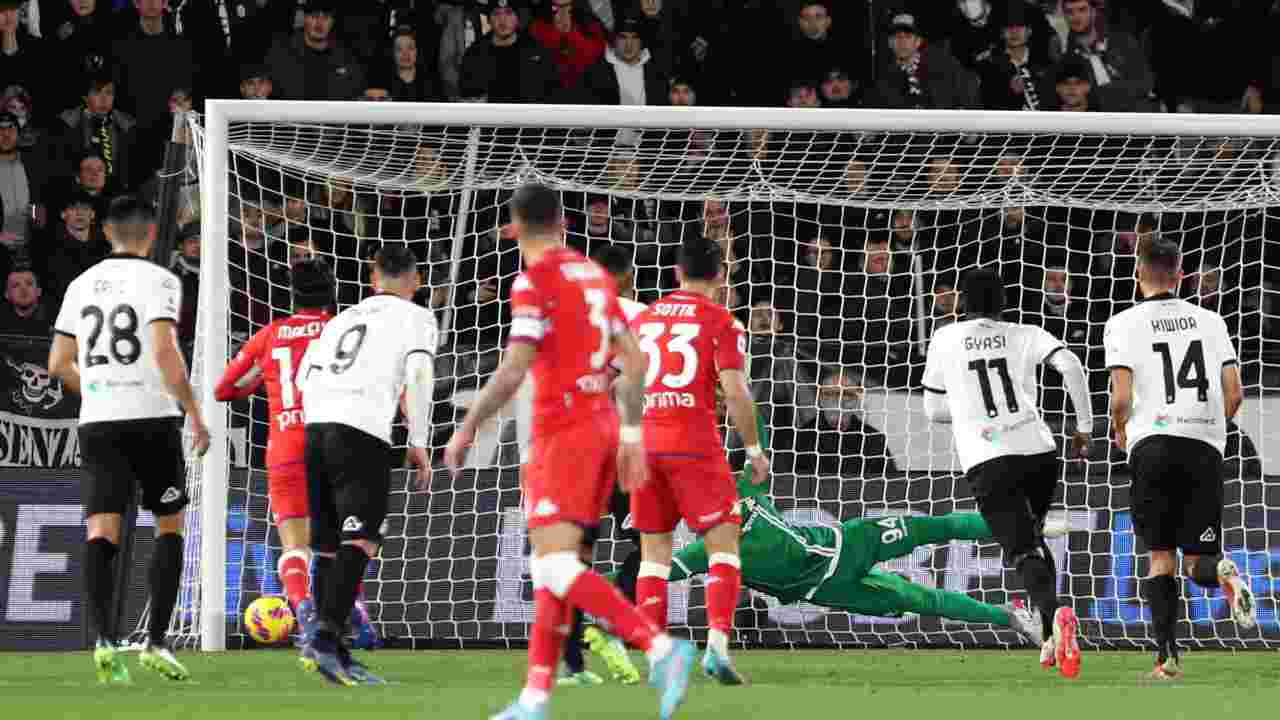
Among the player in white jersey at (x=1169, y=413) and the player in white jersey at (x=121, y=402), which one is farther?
the player in white jersey at (x=1169, y=413)

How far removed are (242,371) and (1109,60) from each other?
8.68 metres

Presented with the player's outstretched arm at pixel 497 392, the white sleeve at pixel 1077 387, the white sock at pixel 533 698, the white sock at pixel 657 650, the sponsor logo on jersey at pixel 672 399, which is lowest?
the white sock at pixel 533 698

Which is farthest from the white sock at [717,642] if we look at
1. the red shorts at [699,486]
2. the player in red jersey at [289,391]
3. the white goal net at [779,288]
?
the white goal net at [779,288]

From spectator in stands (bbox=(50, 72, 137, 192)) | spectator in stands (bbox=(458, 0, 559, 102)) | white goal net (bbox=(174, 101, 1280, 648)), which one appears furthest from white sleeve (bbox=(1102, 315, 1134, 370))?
spectator in stands (bbox=(50, 72, 137, 192))

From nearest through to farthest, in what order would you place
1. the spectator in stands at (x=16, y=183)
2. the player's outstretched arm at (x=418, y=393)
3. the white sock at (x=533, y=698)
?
the white sock at (x=533, y=698) → the player's outstretched arm at (x=418, y=393) → the spectator in stands at (x=16, y=183)

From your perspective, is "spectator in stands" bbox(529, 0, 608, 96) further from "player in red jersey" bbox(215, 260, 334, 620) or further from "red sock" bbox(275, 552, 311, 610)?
"red sock" bbox(275, 552, 311, 610)

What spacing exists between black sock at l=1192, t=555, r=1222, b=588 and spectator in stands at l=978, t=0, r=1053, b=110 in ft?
21.1

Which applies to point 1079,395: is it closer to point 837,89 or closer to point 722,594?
point 722,594

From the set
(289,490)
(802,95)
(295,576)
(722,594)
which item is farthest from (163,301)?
(802,95)

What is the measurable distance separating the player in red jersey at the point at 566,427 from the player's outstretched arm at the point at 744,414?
7.10ft

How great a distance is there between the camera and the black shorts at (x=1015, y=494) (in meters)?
9.78

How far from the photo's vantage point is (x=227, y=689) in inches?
327

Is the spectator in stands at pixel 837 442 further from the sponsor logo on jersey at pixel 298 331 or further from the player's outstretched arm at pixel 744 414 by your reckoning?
the player's outstretched arm at pixel 744 414

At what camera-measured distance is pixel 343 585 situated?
8.66m
